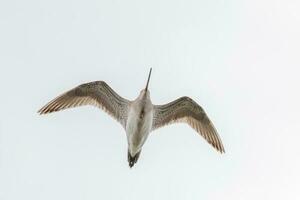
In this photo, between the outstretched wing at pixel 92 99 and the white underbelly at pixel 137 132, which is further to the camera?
the outstretched wing at pixel 92 99

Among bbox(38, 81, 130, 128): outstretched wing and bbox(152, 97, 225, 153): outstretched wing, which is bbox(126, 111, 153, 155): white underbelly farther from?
bbox(152, 97, 225, 153): outstretched wing

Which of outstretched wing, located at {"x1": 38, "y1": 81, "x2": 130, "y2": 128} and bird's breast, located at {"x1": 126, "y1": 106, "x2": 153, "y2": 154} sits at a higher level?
outstretched wing, located at {"x1": 38, "y1": 81, "x2": 130, "y2": 128}

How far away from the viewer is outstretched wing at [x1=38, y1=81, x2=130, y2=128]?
61.8 feet

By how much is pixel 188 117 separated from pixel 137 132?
247cm

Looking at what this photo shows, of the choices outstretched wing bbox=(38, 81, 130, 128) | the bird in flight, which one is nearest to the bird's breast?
the bird in flight

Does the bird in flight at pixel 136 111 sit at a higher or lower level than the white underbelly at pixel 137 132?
higher

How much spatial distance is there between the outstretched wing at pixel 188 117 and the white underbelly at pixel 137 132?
117 centimetres

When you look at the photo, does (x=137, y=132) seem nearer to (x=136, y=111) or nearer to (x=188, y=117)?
(x=136, y=111)

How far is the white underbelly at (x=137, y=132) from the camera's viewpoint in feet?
58.2

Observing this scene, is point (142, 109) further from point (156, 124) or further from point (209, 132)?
point (209, 132)

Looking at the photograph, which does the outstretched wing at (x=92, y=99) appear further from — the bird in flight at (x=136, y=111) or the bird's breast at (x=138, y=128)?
the bird's breast at (x=138, y=128)

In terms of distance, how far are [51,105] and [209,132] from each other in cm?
464

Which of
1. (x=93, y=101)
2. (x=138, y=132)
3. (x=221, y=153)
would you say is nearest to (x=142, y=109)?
(x=138, y=132)

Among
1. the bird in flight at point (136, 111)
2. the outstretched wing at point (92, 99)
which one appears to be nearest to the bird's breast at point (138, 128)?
the bird in flight at point (136, 111)
